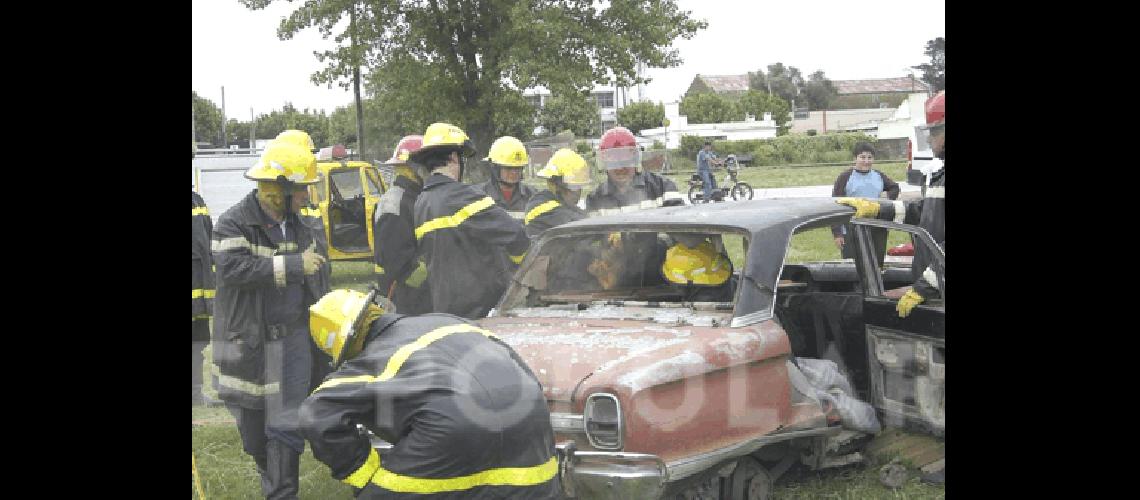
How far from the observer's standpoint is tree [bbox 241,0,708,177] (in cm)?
1995

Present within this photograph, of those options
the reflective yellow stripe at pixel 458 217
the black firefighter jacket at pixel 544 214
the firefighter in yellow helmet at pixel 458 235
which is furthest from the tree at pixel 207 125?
the reflective yellow stripe at pixel 458 217

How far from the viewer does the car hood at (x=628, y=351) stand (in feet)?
12.8

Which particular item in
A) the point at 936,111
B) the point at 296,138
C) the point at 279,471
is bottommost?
the point at 279,471

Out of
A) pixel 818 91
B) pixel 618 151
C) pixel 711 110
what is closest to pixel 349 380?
pixel 618 151

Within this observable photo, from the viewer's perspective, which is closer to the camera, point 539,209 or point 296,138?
point 296,138

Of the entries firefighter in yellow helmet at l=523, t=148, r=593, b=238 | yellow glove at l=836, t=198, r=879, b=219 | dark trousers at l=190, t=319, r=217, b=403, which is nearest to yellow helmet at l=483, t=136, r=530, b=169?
firefighter in yellow helmet at l=523, t=148, r=593, b=238

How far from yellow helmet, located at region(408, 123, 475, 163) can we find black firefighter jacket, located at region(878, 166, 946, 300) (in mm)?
2206

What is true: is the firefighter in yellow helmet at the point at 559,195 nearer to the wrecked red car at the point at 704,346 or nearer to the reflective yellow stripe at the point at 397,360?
the wrecked red car at the point at 704,346

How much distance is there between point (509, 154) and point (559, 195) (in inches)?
16.5

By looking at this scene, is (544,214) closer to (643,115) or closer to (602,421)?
(602,421)

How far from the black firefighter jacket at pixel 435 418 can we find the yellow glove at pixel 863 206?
2.65 meters

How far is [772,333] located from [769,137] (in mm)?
27628

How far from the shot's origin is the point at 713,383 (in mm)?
4051

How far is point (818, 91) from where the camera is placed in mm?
39312
